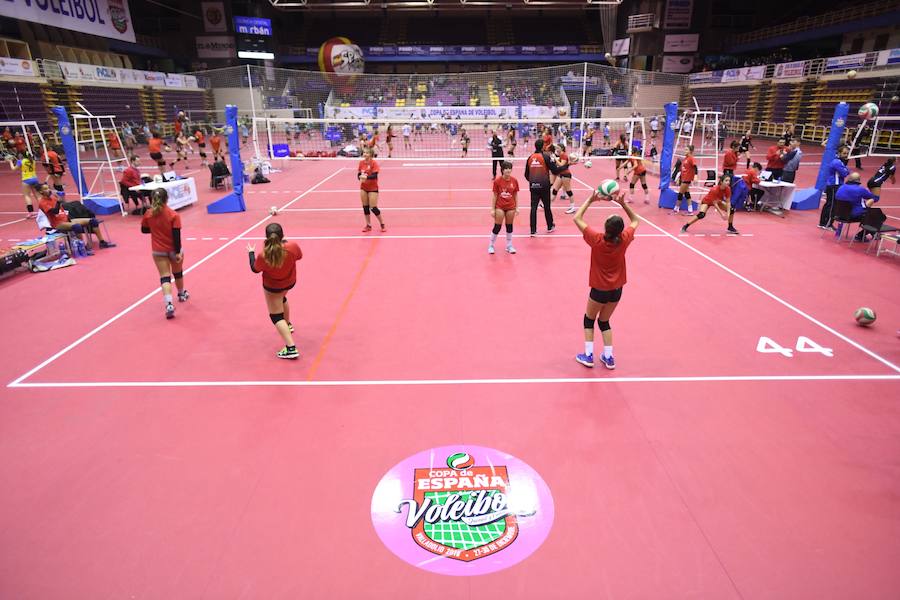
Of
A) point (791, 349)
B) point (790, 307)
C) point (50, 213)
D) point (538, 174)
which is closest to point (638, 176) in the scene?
point (538, 174)

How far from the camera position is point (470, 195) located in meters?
17.0

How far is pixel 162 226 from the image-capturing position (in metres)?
7.41

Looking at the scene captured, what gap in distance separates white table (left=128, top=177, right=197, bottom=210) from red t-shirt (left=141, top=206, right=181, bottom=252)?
24.0ft

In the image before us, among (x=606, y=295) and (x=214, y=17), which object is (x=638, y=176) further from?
(x=214, y=17)

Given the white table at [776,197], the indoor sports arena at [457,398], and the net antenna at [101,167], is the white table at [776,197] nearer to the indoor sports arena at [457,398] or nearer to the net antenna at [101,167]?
the indoor sports arena at [457,398]

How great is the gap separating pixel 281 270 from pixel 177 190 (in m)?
11.1

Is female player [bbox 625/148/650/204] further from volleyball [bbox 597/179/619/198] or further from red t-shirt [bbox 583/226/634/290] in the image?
red t-shirt [bbox 583/226/634/290]

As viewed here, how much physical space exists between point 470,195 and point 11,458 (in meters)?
14.0

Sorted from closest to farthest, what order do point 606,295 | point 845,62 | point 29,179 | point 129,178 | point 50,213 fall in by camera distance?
point 606,295
point 50,213
point 29,179
point 129,178
point 845,62

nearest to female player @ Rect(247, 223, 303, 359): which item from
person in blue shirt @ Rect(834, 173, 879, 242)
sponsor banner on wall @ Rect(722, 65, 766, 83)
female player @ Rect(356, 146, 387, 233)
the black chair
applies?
female player @ Rect(356, 146, 387, 233)

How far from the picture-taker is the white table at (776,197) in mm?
13992

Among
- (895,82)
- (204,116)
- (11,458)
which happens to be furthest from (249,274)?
(204,116)

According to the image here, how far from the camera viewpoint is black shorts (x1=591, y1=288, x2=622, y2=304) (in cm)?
577

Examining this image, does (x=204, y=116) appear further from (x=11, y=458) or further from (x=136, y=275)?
(x=11, y=458)
